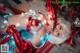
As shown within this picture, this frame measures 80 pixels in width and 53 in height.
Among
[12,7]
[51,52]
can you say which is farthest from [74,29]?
[12,7]

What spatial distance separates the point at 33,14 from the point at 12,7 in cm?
28

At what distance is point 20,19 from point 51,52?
0.57 meters

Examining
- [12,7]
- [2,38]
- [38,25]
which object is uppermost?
[12,7]

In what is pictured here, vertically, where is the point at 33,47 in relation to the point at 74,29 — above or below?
below

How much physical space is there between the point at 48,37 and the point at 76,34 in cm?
37

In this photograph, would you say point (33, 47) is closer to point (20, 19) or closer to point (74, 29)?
point (20, 19)

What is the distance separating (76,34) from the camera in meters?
2.61

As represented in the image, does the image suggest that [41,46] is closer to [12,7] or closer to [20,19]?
[20,19]

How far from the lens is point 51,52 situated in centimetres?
255

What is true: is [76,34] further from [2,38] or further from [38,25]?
[2,38]

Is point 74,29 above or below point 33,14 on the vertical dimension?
below

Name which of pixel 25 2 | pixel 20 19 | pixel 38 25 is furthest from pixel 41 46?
pixel 25 2

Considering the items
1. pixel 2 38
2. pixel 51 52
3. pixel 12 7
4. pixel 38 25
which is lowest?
pixel 51 52

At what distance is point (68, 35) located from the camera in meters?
2.59
